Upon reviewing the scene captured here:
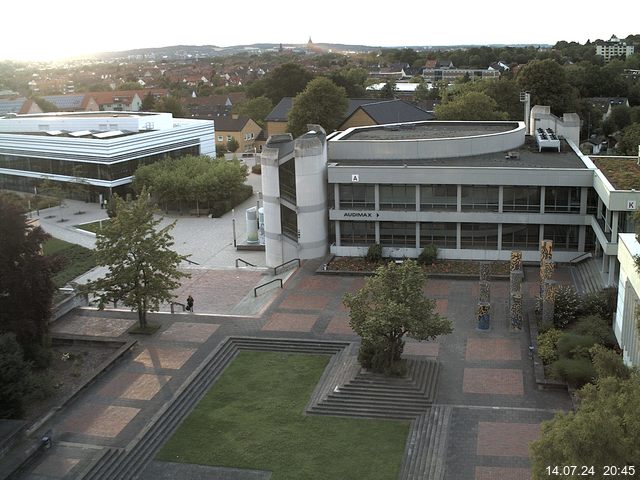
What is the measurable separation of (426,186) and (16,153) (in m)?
47.5

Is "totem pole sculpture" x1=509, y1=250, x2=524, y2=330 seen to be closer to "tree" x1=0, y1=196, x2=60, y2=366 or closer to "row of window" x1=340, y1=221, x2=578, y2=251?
"row of window" x1=340, y1=221, x2=578, y2=251

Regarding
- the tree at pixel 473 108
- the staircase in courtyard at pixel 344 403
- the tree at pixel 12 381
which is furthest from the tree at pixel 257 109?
the tree at pixel 12 381

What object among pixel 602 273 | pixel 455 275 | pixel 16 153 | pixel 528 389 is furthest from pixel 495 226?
pixel 16 153

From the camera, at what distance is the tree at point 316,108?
7475cm

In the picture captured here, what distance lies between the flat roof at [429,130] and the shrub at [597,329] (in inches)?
844

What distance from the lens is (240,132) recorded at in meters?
96.1

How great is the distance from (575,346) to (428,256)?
14.8m

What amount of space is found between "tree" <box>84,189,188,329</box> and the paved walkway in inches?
74.6

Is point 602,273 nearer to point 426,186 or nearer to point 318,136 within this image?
point 426,186

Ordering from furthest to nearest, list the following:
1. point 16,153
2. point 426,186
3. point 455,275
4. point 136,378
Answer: point 16,153 → point 426,186 → point 455,275 → point 136,378

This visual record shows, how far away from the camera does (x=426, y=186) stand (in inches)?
1647

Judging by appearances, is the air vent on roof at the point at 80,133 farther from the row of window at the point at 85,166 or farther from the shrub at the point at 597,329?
the shrub at the point at 597,329

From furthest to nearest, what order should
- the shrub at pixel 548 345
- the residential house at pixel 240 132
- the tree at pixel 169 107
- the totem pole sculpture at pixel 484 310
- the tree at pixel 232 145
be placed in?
1. the tree at pixel 169 107
2. the residential house at pixel 240 132
3. the tree at pixel 232 145
4. the totem pole sculpture at pixel 484 310
5. the shrub at pixel 548 345

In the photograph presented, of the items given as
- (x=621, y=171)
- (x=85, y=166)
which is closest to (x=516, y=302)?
(x=621, y=171)
